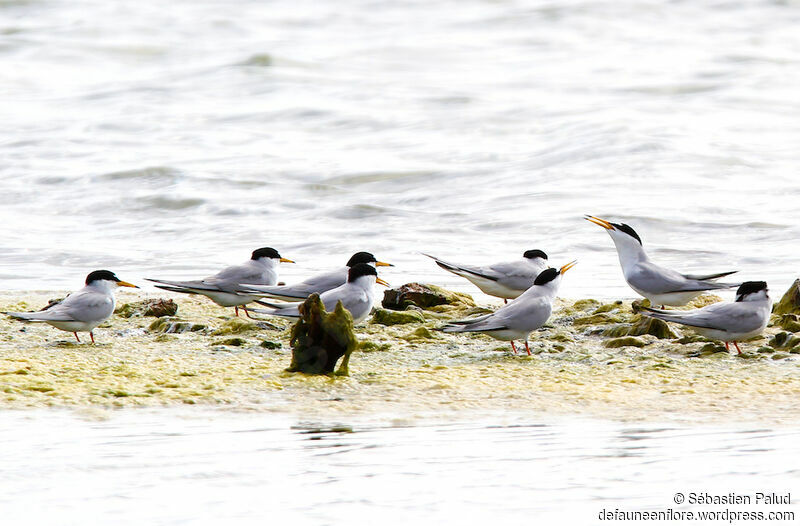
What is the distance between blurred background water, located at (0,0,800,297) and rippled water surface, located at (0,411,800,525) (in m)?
4.22

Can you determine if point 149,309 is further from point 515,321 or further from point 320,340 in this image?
point 515,321

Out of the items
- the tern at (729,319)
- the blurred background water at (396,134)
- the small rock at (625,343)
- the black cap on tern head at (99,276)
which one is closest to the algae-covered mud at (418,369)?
the small rock at (625,343)

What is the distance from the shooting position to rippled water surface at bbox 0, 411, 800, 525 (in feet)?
11.2

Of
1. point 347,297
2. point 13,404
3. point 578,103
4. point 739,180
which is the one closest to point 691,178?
point 739,180

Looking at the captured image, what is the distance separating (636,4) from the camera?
27156mm

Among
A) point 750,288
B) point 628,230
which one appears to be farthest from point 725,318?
point 628,230

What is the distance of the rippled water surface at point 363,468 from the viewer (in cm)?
342

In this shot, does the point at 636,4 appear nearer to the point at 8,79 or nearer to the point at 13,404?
the point at 8,79

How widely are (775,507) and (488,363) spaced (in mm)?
2493

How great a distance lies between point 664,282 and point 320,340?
2529 mm

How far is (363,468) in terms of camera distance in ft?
12.7

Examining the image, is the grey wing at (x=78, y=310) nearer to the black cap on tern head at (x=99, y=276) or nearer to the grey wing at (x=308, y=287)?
the black cap on tern head at (x=99, y=276)

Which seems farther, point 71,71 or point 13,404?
point 71,71

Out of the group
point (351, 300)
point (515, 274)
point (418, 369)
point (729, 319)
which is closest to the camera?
point (418, 369)
